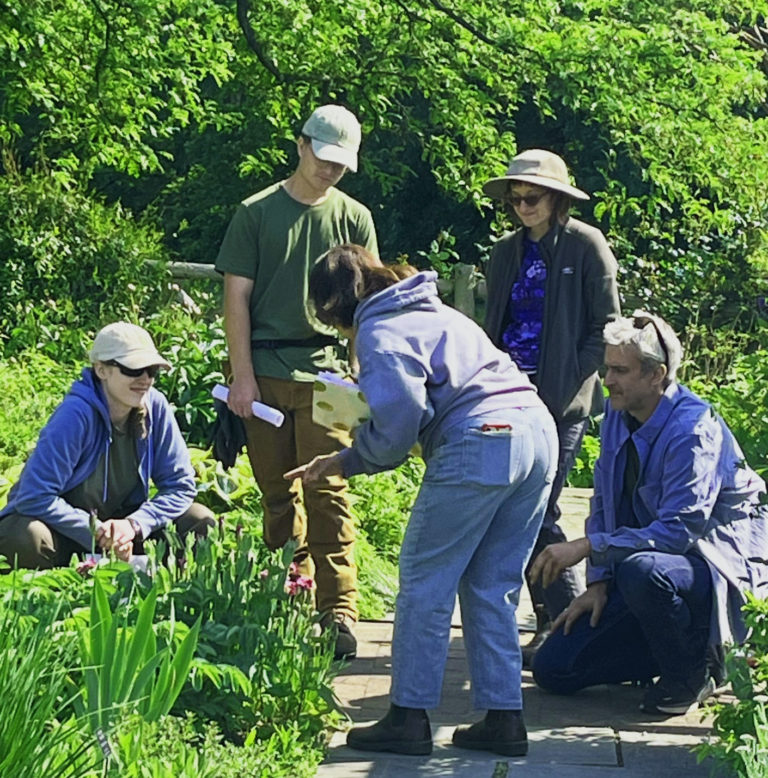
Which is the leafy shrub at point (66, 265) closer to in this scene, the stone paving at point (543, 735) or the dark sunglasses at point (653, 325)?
the stone paving at point (543, 735)

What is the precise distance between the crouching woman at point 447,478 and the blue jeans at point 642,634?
22.6 inches

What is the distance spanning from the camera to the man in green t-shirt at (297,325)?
6059 mm

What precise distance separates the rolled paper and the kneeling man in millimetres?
1097

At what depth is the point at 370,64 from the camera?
1281 centimetres

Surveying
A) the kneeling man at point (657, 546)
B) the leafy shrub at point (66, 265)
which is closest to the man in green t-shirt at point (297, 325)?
the kneeling man at point (657, 546)

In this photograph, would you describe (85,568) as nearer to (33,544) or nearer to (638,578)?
(33,544)

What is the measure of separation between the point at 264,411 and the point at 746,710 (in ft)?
7.47

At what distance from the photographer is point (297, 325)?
611 centimetres

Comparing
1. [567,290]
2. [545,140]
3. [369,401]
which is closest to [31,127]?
[545,140]

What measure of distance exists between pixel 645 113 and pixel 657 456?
732 centimetres

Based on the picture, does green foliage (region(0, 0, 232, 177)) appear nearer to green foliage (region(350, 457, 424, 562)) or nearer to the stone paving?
green foliage (region(350, 457, 424, 562))

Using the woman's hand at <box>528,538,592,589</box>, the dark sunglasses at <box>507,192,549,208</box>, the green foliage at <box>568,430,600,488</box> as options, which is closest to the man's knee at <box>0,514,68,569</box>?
the woman's hand at <box>528,538,592,589</box>

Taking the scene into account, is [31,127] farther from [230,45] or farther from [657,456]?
[657,456]

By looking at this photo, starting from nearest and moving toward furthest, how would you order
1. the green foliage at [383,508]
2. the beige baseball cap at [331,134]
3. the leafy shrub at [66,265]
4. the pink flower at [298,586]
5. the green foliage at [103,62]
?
the pink flower at [298,586] → the beige baseball cap at [331,134] → the green foliage at [383,508] → the leafy shrub at [66,265] → the green foliage at [103,62]
